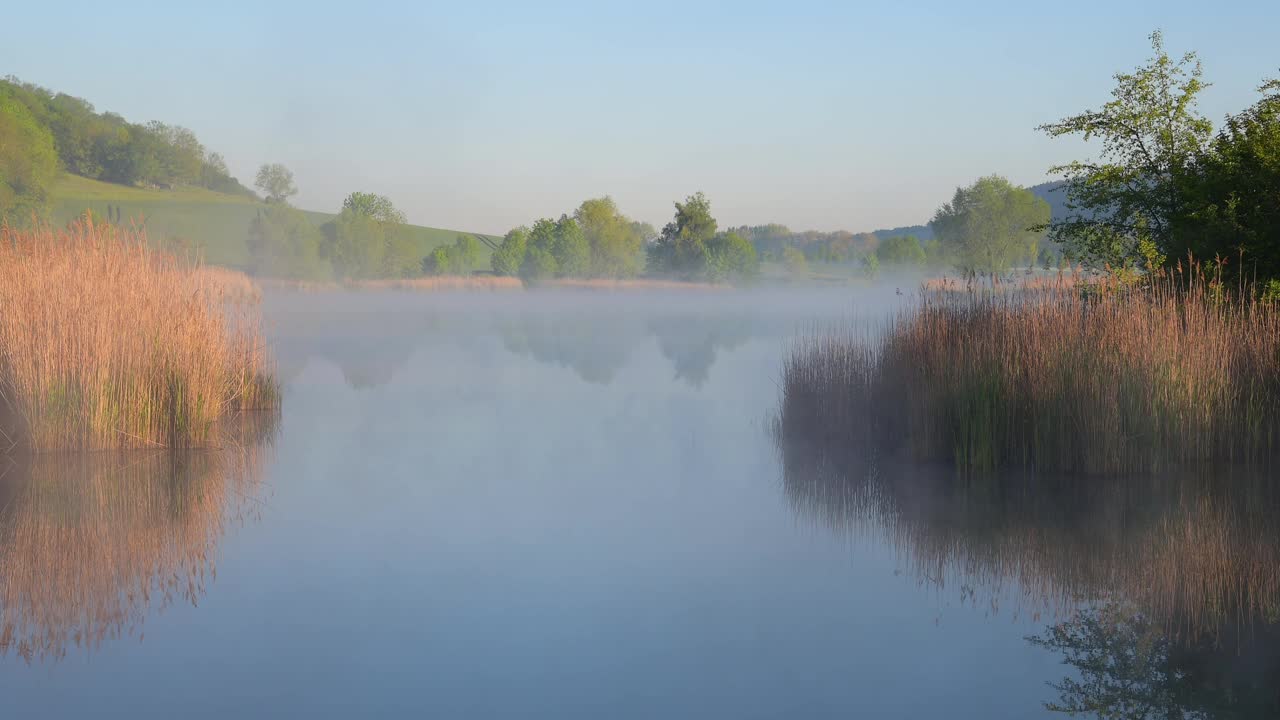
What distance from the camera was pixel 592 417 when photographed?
1323 centimetres

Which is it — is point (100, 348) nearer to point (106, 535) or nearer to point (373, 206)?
point (106, 535)

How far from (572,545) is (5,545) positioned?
3.48m

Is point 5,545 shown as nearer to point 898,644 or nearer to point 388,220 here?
point 898,644

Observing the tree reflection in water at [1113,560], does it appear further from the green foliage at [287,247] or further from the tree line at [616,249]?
the green foliage at [287,247]

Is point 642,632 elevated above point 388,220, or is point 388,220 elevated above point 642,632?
point 388,220

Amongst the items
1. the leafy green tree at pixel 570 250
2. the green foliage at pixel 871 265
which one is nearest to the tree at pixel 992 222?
the green foliage at pixel 871 265

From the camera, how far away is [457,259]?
3031 inches

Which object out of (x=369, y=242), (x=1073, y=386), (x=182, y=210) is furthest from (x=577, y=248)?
(x=1073, y=386)

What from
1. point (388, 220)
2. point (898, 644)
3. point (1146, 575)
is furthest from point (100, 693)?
point (388, 220)

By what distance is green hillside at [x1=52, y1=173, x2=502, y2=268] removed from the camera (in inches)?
3140

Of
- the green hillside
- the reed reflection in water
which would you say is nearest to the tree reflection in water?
the reed reflection in water

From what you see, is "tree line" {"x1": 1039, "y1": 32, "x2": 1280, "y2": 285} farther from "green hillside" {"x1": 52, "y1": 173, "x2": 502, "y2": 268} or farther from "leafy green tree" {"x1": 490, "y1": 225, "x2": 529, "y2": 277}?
"green hillside" {"x1": 52, "y1": 173, "x2": 502, "y2": 268}

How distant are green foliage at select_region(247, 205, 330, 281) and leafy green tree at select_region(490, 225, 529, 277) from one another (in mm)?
11146

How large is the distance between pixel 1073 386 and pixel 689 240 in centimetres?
5453
